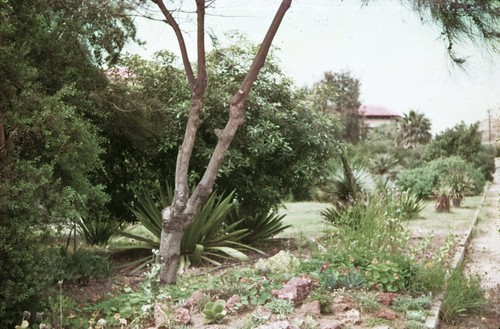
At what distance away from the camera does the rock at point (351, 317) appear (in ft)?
17.6

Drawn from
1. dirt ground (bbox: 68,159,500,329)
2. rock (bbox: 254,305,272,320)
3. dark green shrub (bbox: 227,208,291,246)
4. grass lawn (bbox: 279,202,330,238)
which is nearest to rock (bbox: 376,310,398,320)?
dirt ground (bbox: 68,159,500,329)

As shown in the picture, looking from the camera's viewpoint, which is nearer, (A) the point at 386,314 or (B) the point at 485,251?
(A) the point at 386,314

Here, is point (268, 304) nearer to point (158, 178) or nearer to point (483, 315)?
point (483, 315)

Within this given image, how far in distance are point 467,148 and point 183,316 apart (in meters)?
26.3

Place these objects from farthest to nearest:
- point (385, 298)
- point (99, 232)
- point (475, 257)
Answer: point (99, 232) → point (475, 257) → point (385, 298)

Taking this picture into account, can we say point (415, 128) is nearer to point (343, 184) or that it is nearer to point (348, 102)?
point (348, 102)

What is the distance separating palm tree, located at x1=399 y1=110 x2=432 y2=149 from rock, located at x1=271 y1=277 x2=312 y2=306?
136ft

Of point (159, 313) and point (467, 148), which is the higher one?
point (467, 148)

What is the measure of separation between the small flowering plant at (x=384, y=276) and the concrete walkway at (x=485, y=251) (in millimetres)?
1590

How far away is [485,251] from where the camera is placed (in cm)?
1138

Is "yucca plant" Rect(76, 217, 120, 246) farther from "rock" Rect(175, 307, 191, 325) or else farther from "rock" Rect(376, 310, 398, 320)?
"rock" Rect(376, 310, 398, 320)

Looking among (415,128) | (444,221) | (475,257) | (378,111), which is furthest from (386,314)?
(378,111)

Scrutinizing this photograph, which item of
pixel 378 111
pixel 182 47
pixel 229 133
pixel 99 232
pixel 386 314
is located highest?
pixel 378 111

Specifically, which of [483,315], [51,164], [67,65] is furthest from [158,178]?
[483,315]
